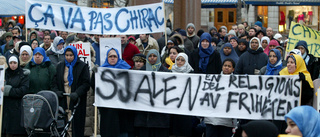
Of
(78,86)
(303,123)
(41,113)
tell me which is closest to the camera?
(303,123)

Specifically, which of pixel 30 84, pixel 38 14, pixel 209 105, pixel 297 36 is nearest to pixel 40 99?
pixel 30 84

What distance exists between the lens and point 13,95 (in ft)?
27.9

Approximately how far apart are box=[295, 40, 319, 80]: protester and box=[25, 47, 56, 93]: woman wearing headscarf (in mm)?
4167

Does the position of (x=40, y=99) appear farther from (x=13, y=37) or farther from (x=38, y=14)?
(x=13, y=37)

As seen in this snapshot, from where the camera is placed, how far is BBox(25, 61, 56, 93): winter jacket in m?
8.62

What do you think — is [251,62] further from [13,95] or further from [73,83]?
[13,95]

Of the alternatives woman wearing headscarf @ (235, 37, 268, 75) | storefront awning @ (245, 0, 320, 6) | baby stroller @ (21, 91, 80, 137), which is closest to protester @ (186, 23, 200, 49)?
woman wearing headscarf @ (235, 37, 268, 75)

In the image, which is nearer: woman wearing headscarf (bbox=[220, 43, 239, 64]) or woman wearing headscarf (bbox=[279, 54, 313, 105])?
woman wearing headscarf (bbox=[279, 54, 313, 105])

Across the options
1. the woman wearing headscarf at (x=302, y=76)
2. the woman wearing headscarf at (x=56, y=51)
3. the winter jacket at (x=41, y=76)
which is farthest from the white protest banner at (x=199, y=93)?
the woman wearing headscarf at (x=56, y=51)

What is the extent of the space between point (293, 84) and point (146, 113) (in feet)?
6.74

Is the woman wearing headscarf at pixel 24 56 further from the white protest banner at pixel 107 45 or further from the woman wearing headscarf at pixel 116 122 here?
the woman wearing headscarf at pixel 116 122

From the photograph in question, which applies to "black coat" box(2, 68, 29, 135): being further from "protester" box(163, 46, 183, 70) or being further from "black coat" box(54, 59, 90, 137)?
"protester" box(163, 46, 183, 70)

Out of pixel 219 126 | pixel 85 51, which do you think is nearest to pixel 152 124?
pixel 219 126

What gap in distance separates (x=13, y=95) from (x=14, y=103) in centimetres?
19
